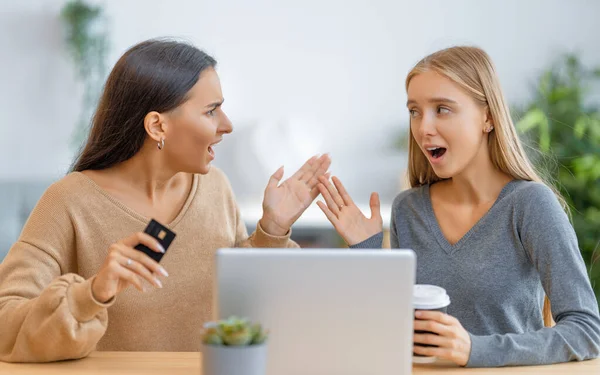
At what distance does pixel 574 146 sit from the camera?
12.4 ft

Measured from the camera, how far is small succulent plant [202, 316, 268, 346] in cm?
124

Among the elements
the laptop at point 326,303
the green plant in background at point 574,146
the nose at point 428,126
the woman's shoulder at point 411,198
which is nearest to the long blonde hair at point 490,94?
the nose at point 428,126

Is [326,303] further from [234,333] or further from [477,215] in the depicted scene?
[477,215]

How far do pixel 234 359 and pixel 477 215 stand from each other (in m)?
0.89

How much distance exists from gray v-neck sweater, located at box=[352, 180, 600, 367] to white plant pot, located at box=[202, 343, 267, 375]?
0.50 m

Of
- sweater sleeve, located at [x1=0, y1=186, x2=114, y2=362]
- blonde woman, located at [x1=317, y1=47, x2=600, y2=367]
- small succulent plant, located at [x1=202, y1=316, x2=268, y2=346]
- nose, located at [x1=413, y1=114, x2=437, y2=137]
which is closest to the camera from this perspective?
small succulent plant, located at [x1=202, y1=316, x2=268, y2=346]

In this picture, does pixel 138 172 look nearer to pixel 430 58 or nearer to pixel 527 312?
pixel 430 58

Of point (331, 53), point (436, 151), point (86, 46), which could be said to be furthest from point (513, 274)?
point (86, 46)

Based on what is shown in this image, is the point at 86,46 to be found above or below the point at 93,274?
above

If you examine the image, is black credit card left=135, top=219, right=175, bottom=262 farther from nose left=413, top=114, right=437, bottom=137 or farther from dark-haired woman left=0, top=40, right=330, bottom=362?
nose left=413, top=114, right=437, bottom=137

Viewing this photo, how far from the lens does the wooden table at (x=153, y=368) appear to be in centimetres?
151

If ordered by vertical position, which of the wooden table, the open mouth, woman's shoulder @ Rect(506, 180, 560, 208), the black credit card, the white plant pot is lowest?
the wooden table

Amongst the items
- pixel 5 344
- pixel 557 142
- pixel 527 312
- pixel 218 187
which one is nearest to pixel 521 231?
pixel 527 312

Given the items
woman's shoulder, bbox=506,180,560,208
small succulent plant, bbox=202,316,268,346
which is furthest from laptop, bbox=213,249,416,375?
woman's shoulder, bbox=506,180,560,208
